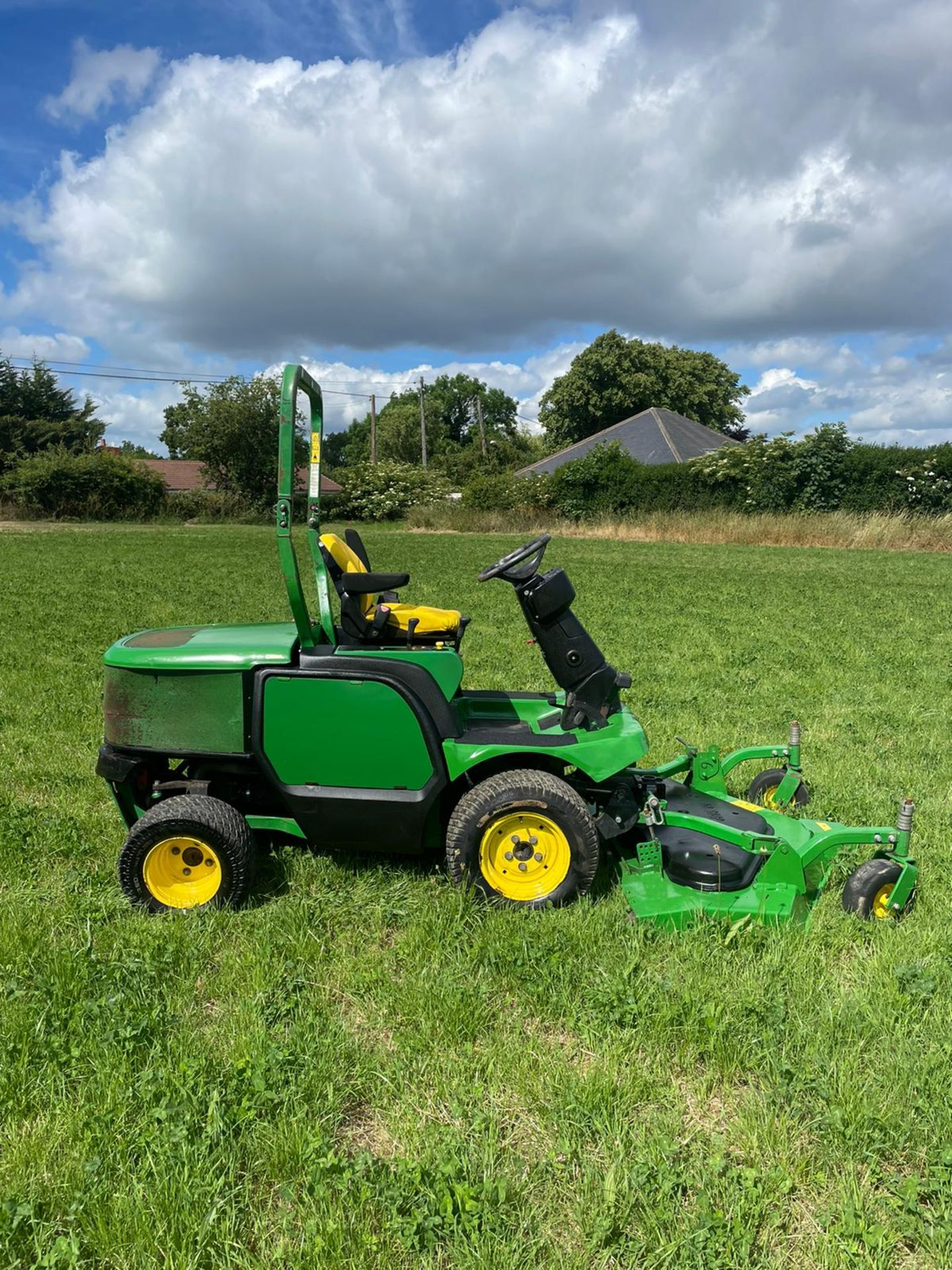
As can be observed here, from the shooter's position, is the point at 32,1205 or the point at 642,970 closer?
the point at 32,1205

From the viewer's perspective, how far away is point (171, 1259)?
192 centimetres

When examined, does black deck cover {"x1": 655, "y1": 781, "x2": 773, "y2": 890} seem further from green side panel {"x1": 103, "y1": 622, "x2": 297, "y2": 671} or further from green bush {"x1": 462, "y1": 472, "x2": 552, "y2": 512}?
green bush {"x1": 462, "y1": 472, "x2": 552, "y2": 512}

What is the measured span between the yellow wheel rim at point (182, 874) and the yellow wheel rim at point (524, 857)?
111 cm

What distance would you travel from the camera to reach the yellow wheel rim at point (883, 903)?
11.1 ft

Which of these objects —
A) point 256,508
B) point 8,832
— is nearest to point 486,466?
point 256,508

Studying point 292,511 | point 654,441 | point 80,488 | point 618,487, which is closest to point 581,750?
Result: point 292,511

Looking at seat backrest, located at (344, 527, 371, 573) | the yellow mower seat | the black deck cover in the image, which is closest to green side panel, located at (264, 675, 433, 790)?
the yellow mower seat

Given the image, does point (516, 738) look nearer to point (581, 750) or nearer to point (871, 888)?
point (581, 750)

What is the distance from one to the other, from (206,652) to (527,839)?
5.00 ft

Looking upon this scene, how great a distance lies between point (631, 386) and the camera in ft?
163

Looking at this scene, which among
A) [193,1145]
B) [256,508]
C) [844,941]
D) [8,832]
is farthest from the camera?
[256,508]

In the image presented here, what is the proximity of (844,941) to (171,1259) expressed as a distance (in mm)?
2448

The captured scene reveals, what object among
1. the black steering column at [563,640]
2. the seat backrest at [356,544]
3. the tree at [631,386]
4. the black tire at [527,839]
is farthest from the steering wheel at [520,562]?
the tree at [631,386]

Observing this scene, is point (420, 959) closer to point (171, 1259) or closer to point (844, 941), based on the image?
point (171, 1259)
